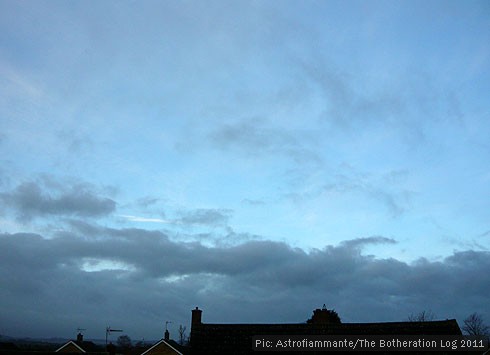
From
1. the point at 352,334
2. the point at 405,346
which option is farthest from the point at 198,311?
the point at 405,346

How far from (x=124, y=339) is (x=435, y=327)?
161 meters

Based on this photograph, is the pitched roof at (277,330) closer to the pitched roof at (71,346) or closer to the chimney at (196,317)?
the chimney at (196,317)

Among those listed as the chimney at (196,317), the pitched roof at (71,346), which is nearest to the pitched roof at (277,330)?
the chimney at (196,317)

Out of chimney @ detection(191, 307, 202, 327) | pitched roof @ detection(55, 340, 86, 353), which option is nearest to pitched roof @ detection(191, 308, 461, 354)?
chimney @ detection(191, 307, 202, 327)

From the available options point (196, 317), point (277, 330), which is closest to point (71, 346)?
point (196, 317)

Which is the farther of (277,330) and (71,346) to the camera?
(71,346)

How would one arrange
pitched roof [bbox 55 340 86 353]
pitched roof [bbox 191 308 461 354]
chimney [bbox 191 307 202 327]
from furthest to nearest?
1. pitched roof [bbox 55 340 86 353]
2. chimney [bbox 191 307 202 327]
3. pitched roof [bbox 191 308 461 354]

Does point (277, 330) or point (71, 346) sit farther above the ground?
point (277, 330)

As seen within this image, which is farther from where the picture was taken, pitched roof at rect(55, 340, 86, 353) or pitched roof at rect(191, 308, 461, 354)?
pitched roof at rect(55, 340, 86, 353)

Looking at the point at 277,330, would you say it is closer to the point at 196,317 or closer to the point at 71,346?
the point at 196,317

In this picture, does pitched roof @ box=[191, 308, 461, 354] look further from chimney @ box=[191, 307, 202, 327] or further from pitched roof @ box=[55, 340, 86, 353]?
pitched roof @ box=[55, 340, 86, 353]

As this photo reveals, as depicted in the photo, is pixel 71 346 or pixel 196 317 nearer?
pixel 196 317

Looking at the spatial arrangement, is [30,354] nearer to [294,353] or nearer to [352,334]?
[294,353]

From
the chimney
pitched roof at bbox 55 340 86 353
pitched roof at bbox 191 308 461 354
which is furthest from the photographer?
pitched roof at bbox 55 340 86 353
